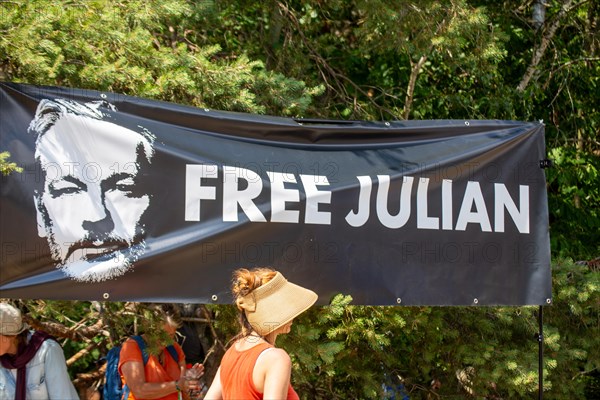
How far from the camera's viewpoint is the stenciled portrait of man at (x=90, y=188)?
4.75 m

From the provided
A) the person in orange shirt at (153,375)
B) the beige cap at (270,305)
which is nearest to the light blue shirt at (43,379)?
the person in orange shirt at (153,375)

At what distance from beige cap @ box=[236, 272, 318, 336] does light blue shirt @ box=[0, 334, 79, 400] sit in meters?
1.64

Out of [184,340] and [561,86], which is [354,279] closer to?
[184,340]

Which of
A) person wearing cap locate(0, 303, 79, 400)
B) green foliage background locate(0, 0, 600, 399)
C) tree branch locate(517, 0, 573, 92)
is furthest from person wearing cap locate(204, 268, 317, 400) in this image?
tree branch locate(517, 0, 573, 92)

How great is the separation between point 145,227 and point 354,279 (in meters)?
1.30

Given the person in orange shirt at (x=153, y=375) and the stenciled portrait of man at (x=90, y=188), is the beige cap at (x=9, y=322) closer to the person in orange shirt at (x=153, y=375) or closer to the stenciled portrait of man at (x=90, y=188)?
the stenciled portrait of man at (x=90, y=188)

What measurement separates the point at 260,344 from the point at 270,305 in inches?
7.5

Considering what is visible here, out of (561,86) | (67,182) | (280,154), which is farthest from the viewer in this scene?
(561,86)

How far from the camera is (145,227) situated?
491 centimetres

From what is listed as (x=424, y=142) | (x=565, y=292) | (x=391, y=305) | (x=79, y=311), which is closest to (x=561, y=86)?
(x=565, y=292)

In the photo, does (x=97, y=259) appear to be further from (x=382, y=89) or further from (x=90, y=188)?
(x=382, y=89)

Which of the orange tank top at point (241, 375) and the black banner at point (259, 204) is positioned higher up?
the black banner at point (259, 204)

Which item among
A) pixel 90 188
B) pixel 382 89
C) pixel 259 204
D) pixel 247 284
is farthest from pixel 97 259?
pixel 382 89

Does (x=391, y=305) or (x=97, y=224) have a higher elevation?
(x=97, y=224)
